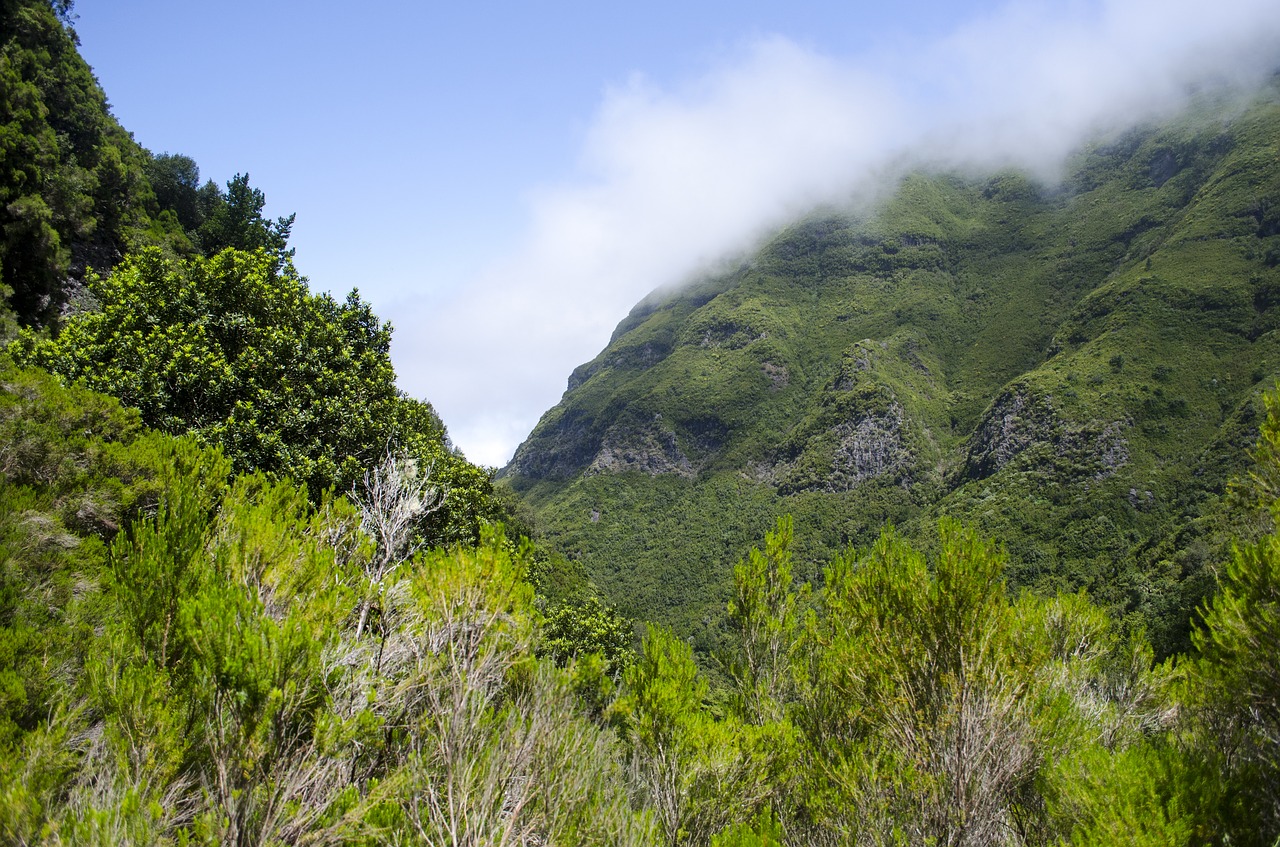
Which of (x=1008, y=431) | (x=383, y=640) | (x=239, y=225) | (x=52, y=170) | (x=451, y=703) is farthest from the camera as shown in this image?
(x=1008, y=431)

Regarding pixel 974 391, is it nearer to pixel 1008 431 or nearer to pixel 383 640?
pixel 1008 431

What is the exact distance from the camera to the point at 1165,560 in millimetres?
47656

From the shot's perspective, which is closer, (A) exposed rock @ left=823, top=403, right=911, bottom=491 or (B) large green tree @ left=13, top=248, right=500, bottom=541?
(B) large green tree @ left=13, top=248, right=500, bottom=541

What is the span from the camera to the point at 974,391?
11756cm

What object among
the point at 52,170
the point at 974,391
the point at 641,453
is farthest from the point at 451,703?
the point at 641,453

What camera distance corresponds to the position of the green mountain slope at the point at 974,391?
222ft

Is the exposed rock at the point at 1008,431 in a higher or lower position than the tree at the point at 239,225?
lower

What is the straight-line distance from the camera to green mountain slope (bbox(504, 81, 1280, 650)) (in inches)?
2670

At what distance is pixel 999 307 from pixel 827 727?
141 m

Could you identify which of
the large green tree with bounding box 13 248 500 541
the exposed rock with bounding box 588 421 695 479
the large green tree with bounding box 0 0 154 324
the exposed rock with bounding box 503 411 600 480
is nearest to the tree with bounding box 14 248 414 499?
the large green tree with bounding box 13 248 500 541

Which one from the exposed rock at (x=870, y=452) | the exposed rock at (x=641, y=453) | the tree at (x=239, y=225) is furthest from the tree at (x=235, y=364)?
the exposed rock at (x=641, y=453)

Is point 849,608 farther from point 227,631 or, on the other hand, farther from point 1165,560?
point 1165,560

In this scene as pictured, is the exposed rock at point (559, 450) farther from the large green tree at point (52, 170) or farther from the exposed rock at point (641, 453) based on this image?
the large green tree at point (52, 170)

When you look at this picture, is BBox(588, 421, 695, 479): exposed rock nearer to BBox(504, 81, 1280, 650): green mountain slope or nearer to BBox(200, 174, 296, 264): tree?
BBox(504, 81, 1280, 650): green mountain slope
